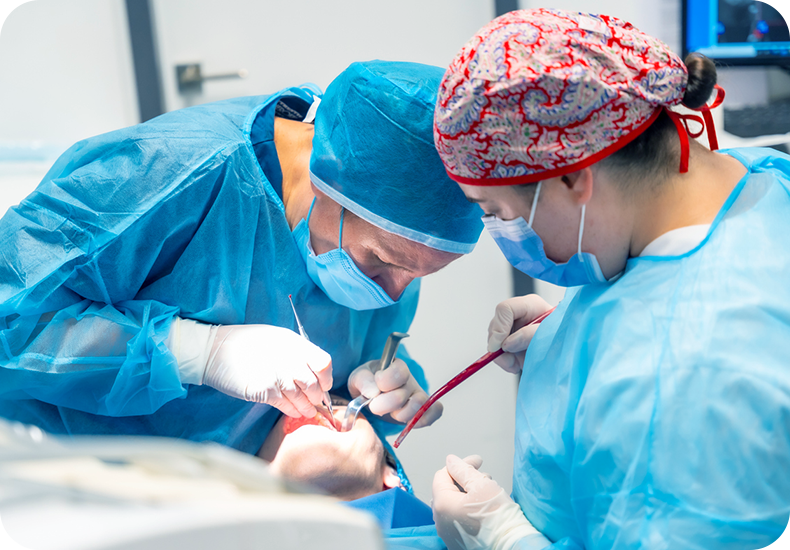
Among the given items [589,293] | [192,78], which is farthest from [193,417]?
[192,78]

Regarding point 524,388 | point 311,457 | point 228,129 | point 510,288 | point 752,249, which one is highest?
point 228,129

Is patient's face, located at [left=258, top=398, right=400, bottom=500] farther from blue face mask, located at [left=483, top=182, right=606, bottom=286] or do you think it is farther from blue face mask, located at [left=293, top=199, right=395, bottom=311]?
blue face mask, located at [left=483, top=182, right=606, bottom=286]

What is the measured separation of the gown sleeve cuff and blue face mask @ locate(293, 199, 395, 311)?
271mm

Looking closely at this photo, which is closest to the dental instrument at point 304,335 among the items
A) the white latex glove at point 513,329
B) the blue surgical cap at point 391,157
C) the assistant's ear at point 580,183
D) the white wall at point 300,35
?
the blue surgical cap at point 391,157

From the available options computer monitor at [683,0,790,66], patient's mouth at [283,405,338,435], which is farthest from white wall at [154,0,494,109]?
patient's mouth at [283,405,338,435]

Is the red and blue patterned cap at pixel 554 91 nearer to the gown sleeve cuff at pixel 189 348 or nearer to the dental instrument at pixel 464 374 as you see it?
the dental instrument at pixel 464 374

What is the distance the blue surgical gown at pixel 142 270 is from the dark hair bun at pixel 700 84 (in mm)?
847

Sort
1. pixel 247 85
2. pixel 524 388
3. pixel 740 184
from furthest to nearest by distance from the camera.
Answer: pixel 247 85, pixel 524 388, pixel 740 184

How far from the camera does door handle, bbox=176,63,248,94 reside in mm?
3000

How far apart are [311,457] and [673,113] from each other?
1019mm

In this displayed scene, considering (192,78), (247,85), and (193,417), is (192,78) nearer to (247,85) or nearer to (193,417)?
(247,85)

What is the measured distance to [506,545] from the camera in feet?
3.32

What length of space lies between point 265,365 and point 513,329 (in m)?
0.57

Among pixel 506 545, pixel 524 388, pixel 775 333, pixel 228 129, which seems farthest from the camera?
pixel 228 129
